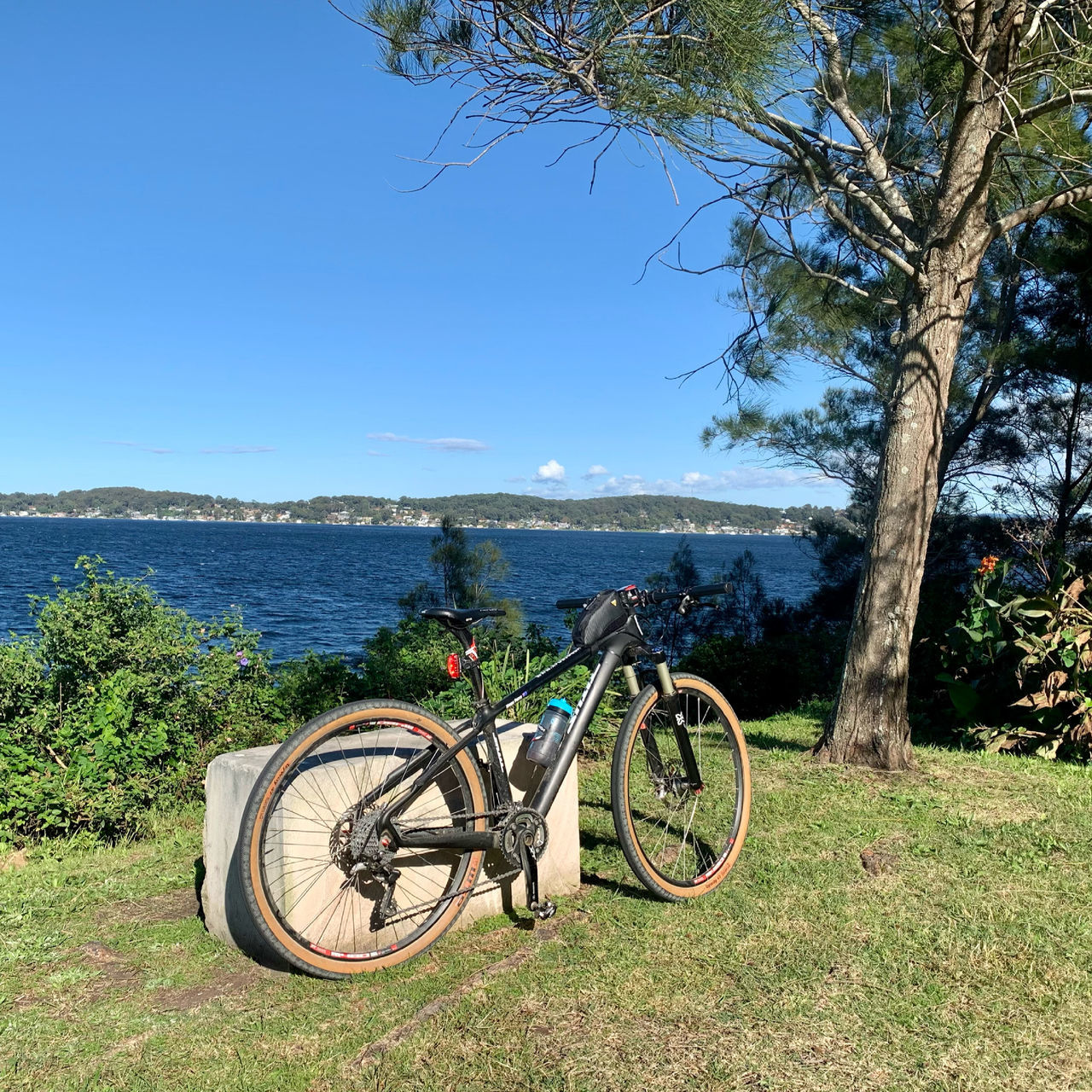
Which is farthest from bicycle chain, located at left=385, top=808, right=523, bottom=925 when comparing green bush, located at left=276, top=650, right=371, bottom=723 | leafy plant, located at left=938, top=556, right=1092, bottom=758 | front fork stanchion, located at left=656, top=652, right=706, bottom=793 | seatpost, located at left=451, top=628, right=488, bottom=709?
leafy plant, located at left=938, top=556, right=1092, bottom=758

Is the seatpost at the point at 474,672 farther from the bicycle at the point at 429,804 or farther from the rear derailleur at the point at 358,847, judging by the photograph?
the rear derailleur at the point at 358,847

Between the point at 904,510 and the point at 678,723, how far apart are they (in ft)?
8.02

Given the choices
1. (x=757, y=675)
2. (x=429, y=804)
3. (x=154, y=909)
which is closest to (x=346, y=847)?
(x=429, y=804)

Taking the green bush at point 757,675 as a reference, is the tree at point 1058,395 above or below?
above

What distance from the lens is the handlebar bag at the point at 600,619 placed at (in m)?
3.35

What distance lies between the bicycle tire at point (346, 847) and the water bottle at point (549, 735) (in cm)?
24

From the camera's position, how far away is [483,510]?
4173 inches

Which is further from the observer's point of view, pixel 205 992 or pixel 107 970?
pixel 107 970

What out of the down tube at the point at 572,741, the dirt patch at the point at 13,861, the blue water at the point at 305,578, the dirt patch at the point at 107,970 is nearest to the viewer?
the dirt patch at the point at 107,970

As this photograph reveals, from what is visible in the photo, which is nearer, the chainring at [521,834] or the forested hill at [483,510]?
the chainring at [521,834]

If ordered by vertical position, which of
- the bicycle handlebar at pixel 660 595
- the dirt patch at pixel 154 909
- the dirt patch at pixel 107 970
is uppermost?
the bicycle handlebar at pixel 660 595

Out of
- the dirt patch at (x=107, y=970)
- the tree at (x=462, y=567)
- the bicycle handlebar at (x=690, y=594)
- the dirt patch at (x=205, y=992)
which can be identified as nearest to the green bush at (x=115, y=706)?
the dirt patch at (x=107, y=970)

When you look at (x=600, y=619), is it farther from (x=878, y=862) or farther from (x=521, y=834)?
(x=878, y=862)

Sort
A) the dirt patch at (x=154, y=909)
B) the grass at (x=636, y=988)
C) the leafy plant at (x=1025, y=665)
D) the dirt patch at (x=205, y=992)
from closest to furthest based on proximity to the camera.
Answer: the grass at (x=636, y=988), the dirt patch at (x=205, y=992), the dirt patch at (x=154, y=909), the leafy plant at (x=1025, y=665)
